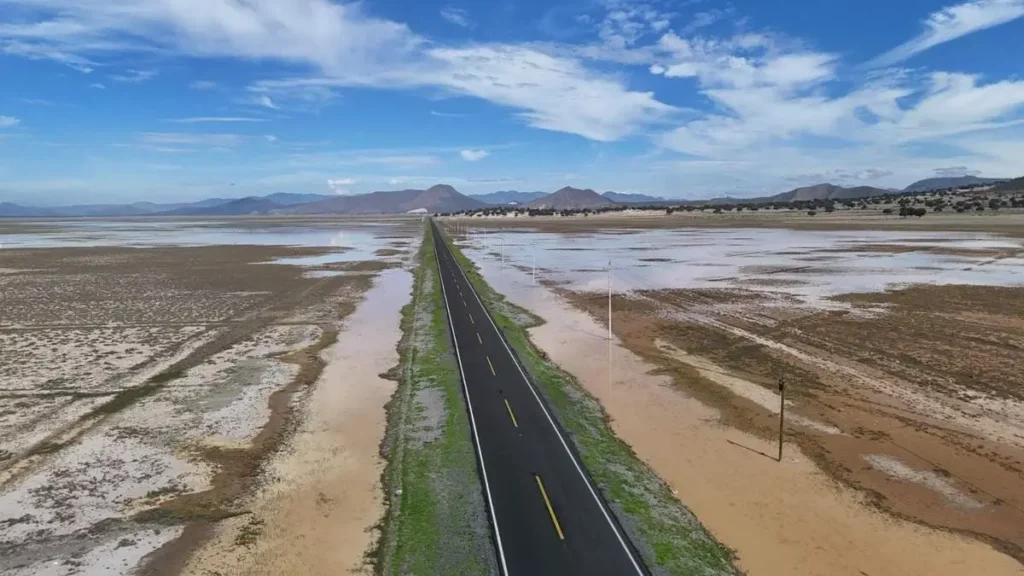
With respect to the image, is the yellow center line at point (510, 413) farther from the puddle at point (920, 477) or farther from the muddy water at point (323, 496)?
the puddle at point (920, 477)

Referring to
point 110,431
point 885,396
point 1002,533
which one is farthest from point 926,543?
point 110,431

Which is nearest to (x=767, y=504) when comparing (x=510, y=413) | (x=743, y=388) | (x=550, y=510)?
(x=550, y=510)

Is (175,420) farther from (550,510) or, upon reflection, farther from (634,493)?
(634,493)

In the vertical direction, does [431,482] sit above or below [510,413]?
below

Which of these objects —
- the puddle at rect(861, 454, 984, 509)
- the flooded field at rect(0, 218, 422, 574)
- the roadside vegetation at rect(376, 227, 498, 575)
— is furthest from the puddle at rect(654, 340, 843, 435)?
the flooded field at rect(0, 218, 422, 574)

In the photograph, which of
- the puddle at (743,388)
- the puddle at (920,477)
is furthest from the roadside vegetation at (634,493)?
the puddle at (920,477)

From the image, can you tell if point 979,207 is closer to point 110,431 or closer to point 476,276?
point 476,276
